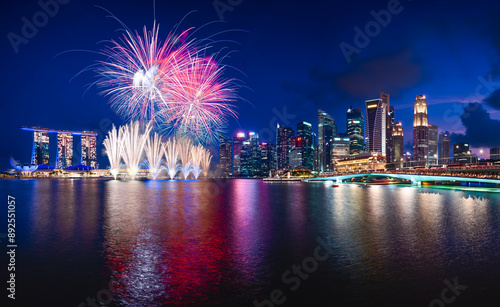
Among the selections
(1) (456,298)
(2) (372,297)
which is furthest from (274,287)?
(1) (456,298)

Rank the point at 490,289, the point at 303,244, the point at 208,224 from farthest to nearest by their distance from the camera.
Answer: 1. the point at 208,224
2. the point at 303,244
3. the point at 490,289

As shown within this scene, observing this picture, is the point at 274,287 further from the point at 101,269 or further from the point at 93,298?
the point at 101,269

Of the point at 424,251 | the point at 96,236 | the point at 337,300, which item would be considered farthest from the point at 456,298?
the point at 96,236

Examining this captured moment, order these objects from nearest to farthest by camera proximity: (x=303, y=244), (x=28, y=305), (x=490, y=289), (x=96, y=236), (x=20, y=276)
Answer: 1. (x=28, y=305)
2. (x=490, y=289)
3. (x=20, y=276)
4. (x=303, y=244)
5. (x=96, y=236)

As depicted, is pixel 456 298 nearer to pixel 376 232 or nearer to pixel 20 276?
pixel 376 232

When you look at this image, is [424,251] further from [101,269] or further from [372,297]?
[101,269]

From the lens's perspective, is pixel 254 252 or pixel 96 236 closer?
pixel 254 252

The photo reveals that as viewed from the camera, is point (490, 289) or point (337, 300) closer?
point (337, 300)

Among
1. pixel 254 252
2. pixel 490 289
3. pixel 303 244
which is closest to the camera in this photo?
pixel 490 289

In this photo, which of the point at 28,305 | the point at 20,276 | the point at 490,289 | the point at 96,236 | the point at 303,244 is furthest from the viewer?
the point at 96,236
